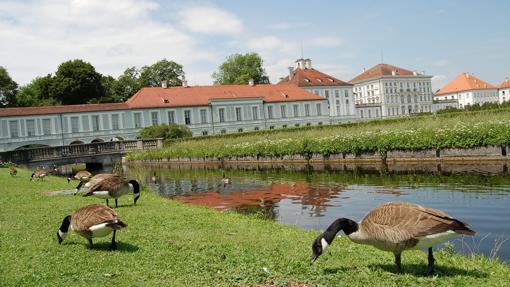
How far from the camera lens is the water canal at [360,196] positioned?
11297 mm

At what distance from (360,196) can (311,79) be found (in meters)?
82.2

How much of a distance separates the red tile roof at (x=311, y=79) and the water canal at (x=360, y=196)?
231 ft

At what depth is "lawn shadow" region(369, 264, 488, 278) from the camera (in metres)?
6.55

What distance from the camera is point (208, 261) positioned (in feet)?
24.1

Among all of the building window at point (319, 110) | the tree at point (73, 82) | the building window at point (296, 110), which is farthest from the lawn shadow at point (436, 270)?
the tree at point (73, 82)

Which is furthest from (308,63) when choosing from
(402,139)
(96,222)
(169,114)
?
(96,222)

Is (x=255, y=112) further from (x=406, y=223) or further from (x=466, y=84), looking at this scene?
(x=466, y=84)

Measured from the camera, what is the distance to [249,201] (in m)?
17.8

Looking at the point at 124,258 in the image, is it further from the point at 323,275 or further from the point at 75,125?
the point at 75,125

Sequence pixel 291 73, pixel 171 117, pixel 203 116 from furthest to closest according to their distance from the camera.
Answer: pixel 291 73 → pixel 203 116 → pixel 171 117

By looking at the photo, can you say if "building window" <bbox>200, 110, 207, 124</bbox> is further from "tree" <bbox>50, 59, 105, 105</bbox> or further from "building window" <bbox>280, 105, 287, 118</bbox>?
"tree" <bbox>50, 59, 105, 105</bbox>

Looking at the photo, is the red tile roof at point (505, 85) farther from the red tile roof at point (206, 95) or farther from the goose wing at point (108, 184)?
the goose wing at point (108, 184)

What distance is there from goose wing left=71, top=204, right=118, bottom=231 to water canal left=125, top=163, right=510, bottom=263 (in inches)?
218

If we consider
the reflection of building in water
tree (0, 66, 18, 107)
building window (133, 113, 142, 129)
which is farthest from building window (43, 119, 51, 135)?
the reflection of building in water
